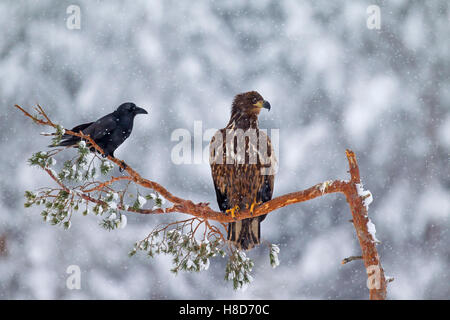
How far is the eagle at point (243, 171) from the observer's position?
372 centimetres

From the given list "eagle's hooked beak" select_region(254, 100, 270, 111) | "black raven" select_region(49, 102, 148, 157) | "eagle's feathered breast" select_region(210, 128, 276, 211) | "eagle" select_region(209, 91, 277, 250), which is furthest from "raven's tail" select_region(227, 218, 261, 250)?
"black raven" select_region(49, 102, 148, 157)

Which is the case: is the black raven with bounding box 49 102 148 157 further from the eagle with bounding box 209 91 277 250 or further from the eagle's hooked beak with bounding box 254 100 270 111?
the eagle's hooked beak with bounding box 254 100 270 111

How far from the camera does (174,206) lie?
319 centimetres

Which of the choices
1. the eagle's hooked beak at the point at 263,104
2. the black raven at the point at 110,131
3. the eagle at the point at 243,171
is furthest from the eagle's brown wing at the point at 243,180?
the black raven at the point at 110,131

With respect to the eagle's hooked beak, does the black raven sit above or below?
below

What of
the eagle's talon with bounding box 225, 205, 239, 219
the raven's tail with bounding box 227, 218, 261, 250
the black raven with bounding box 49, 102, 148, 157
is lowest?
the raven's tail with bounding box 227, 218, 261, 250

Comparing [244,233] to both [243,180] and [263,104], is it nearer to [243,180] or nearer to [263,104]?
[243,180]

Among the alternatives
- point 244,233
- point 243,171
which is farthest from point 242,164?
point 244,233

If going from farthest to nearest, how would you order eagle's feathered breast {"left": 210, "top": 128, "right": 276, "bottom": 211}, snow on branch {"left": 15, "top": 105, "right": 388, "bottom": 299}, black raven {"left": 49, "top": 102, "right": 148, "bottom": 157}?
1. black raven {"left": 49, "top": 102, "right": 148, "bottom": 157}
2. eagle's feathered breast {"left": 210, "top": 128, "right": 276, "bottom": 211}
3. snow on branch {"left": 15, "top": 105, "right": 388, "bottom": 299}

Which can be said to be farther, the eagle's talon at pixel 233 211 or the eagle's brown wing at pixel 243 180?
the eagle's brown wing at pixel 243 180

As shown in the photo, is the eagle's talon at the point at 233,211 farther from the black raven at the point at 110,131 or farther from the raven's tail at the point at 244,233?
the black raven at the point at 110,131

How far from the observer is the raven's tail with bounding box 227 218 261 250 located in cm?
372
